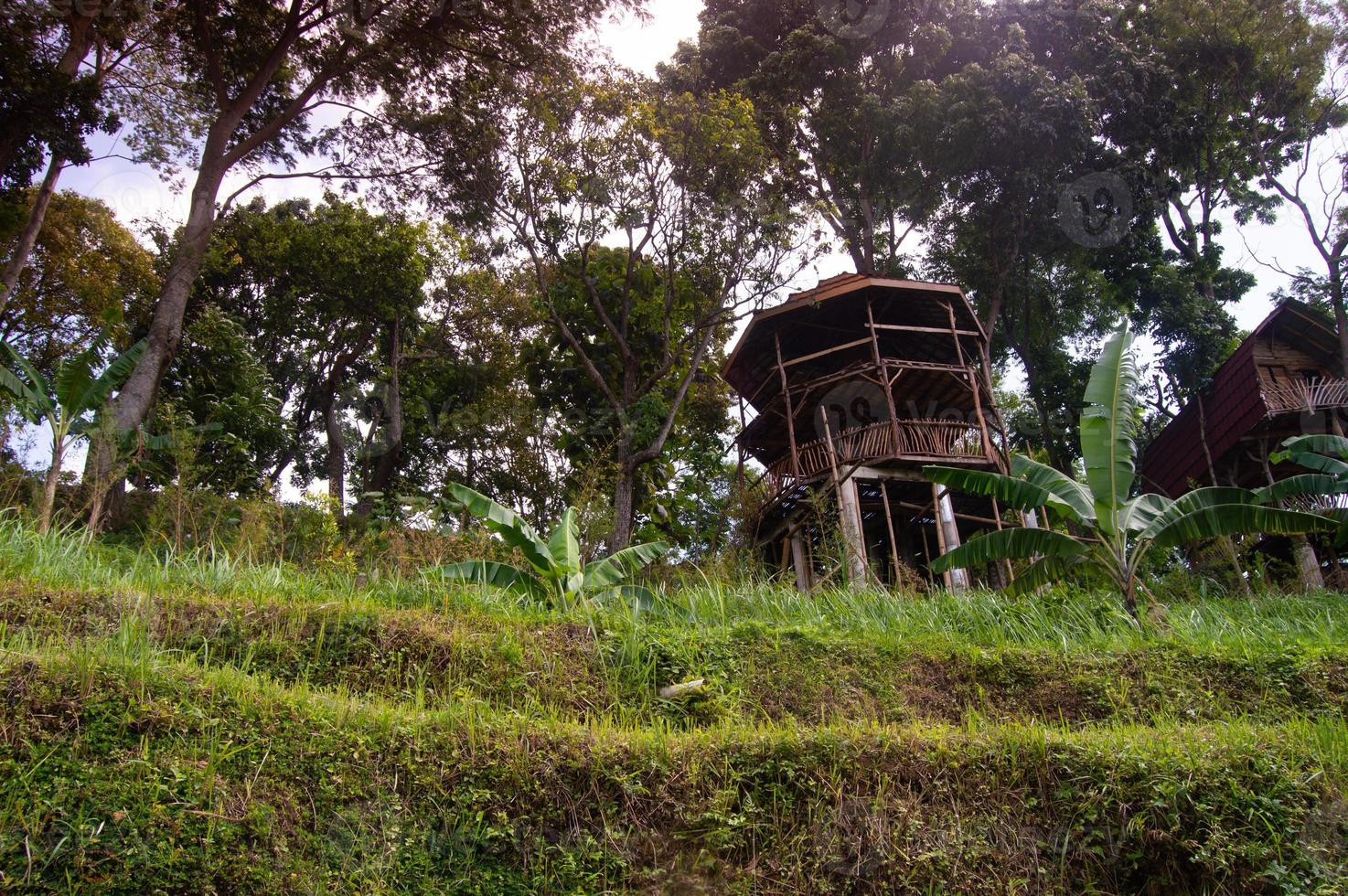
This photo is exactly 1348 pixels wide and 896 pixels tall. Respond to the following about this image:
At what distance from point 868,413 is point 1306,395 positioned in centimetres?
830

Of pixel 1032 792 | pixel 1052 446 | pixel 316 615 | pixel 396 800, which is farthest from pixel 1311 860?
pixel 1052 446

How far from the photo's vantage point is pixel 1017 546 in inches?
383

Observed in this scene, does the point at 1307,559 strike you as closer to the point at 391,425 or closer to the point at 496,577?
the point at 496,577

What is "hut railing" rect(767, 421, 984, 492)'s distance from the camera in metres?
16.3

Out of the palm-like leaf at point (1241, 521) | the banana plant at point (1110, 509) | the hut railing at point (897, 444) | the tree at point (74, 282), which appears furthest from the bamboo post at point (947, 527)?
the tree at point (74, 282)

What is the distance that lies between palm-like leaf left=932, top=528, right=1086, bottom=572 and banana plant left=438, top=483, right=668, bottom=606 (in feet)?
11.4

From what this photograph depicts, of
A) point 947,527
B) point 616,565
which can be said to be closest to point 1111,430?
point 616,565

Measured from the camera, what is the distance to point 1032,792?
5480 mm

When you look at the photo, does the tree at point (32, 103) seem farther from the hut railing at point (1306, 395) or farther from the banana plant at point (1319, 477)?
the hut railing at point (1306, 395)

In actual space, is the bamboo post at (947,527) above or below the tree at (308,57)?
below

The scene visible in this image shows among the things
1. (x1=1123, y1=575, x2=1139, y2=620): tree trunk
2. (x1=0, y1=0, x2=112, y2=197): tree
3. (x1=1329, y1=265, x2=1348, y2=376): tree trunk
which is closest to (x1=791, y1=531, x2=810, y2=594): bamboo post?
(x1=1123, y1=575, x2=1139, y2=620): tree trunk

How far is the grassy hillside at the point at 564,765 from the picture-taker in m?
4.63

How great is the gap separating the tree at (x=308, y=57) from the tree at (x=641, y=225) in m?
1.16

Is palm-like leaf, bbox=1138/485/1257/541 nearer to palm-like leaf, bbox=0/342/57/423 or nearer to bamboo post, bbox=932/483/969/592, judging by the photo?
bamboo post, bbox=932/483/969/592
